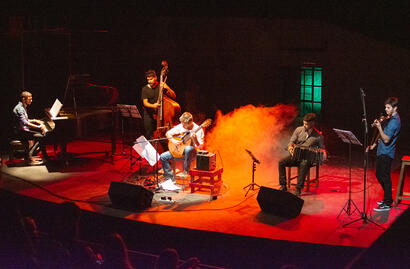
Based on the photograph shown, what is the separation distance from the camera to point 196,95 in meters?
13.2

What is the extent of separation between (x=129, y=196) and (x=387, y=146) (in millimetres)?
3747

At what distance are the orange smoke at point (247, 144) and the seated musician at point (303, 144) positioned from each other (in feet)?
2.05

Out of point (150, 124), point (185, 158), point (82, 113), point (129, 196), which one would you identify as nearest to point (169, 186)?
point (185, 158)

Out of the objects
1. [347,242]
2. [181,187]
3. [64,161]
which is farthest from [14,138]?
[347,242]

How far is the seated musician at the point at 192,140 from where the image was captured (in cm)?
827

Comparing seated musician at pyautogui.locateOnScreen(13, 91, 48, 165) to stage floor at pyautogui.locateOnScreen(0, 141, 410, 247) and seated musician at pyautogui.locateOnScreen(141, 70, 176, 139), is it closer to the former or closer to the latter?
stage floor at pyautogui.locateOnScreen(0, 141, 410, 247)

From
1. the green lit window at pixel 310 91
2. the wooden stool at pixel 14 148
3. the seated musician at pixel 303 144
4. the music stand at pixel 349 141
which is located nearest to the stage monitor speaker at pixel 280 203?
the music stand at pixel 349 141

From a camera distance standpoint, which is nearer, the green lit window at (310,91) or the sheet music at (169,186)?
the sheet music at (169,186)

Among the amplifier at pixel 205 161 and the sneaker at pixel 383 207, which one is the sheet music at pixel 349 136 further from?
the amplifier at pixel 205 161

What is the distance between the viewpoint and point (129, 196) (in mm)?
7289

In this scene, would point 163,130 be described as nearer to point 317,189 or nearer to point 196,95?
point 317,189

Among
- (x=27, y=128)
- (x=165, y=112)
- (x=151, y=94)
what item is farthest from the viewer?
(x=27, y=128)

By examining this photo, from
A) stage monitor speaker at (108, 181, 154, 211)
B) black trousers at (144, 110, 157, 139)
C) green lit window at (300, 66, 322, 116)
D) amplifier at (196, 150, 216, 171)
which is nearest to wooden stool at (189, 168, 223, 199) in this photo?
amplifier at (196, 150, 216, 171)

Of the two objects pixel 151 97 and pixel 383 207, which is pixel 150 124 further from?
pixel 383 207
